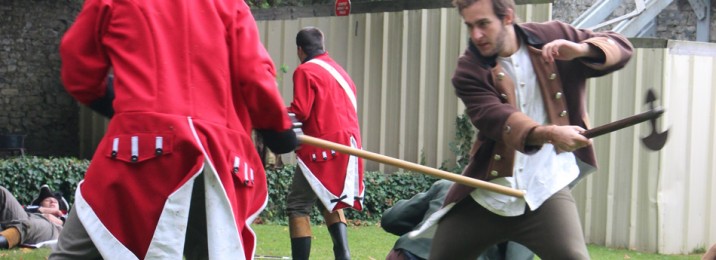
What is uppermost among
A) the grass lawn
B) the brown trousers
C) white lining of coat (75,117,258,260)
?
white lining of coat (75,117,258,260)

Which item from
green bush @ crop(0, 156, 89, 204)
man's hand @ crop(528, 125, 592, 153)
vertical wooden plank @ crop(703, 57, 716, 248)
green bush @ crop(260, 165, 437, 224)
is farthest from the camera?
green bush @ crop(260, 165, 437, 224)

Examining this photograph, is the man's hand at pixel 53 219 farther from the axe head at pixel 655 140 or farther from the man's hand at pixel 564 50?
the axe head at pixel 655 140

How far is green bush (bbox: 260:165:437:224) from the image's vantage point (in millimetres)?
13250

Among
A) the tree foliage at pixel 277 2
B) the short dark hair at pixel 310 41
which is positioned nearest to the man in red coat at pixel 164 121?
the short dark hair at pixel 310 41

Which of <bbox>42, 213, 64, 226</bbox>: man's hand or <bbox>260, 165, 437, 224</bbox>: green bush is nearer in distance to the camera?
<bbox>42, 213, 64, 226</bbox>: man's hand

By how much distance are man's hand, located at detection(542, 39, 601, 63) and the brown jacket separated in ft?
0.29

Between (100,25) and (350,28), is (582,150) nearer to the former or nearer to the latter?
(100,25)

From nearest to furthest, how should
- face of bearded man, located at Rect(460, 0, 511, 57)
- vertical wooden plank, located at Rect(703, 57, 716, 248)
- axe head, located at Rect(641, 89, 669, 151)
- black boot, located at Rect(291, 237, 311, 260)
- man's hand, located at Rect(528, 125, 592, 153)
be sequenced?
1. man's hand, located at Rect(528, 125, 592, 153)
2. axe head, located at Rect(641, 89, 669, 151)
3. face of bearded man, located at Rect(460, 0, 511, 57)
4. black boot, located at Rect(291, 237, 311, 260)
5. vertical wooden plank, located at Rect(703, 57, 716, 248)

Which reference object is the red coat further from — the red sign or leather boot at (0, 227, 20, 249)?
the red sign

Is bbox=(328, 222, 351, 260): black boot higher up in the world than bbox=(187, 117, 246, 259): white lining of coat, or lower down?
lower down

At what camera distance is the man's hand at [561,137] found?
4.71 meters

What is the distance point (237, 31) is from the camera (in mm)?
4320

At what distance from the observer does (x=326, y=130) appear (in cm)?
865

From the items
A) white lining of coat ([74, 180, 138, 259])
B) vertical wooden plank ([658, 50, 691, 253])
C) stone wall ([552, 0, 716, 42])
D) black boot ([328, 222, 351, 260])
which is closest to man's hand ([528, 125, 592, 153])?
white lining of coat ([74, 180, 138, 259])
